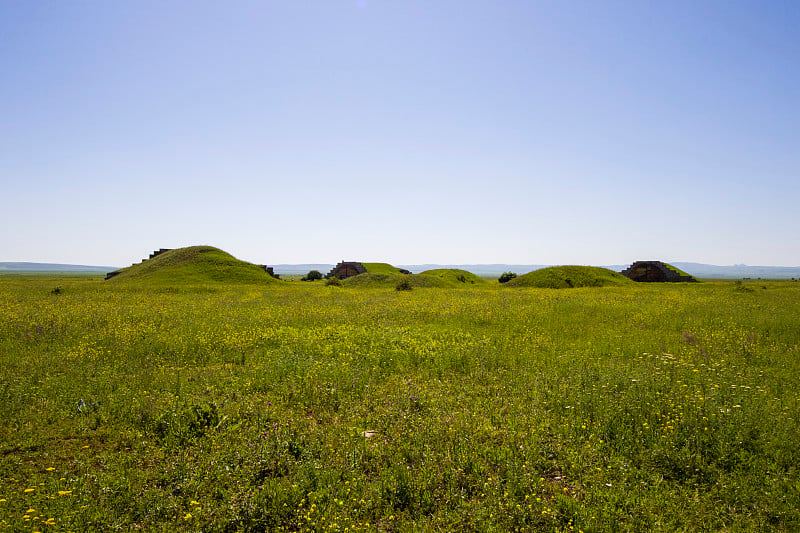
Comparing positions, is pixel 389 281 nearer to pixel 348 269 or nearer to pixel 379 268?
pixel 348 269

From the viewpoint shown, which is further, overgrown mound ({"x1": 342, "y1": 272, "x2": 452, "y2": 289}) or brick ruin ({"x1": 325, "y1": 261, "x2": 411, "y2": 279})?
brick ruin ({"x1": 325, "y1": 261, "x2": 411, "y2": 279})

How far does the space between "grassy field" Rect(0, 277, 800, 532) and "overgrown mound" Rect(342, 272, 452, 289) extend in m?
36.5

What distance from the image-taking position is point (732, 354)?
12.6 metres

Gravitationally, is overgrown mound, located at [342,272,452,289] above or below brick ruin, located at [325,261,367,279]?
below

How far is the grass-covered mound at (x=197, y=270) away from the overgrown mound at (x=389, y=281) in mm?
13461

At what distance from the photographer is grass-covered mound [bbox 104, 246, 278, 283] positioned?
2126 inches

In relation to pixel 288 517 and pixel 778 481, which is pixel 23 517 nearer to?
pixel 288 517

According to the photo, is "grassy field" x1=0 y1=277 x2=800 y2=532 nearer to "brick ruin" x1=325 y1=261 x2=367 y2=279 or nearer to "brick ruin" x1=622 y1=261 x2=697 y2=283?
"brick ruin" x1=622 y1=261 x2=697 y2=283

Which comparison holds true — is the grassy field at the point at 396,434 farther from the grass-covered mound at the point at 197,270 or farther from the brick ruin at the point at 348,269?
the brick ruin at the point at 348,269

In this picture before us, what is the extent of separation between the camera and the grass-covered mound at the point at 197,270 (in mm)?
54000

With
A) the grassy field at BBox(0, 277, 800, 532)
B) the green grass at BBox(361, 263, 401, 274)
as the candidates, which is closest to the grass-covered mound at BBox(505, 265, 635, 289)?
the grassy field at BBox(0, 277, 800, 532)

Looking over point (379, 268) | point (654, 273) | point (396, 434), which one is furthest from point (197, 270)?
point (654, 273)

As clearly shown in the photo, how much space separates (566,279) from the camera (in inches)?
2092

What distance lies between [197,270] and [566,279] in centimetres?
5494
